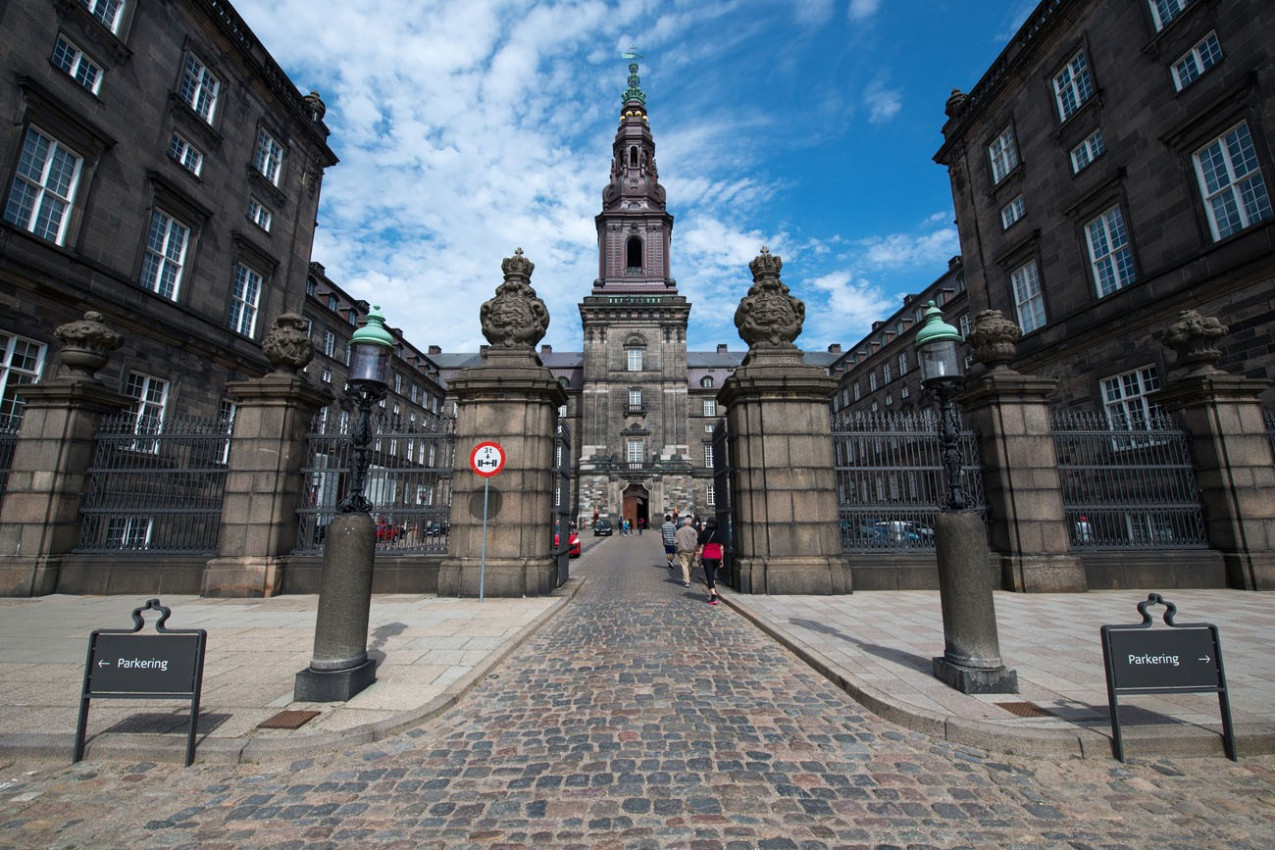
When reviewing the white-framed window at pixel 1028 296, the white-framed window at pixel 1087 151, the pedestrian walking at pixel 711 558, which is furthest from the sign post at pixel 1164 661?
the white-framed window at pixel 1087 151

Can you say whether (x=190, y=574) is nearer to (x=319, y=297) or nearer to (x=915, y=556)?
(x=915, y=556)

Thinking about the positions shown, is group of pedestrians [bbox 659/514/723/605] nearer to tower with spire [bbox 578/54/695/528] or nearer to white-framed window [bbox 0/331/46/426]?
white-framed window [bbox 0/331/46/426]

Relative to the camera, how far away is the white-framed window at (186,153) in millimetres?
18516

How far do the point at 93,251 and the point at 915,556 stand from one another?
23353 mm

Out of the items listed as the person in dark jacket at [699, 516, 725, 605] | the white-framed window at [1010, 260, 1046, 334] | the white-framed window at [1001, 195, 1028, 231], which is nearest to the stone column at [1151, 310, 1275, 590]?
the person in dark jacket at [699, 516, 725, 605]

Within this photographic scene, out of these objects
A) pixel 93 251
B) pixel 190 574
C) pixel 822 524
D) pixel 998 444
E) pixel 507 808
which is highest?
pixel 93 251

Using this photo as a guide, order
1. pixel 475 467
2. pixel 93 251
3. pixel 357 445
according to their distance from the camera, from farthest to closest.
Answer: pixel 93 251 < pixel 475 467 < pixel 357 445

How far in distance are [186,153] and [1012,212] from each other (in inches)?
1272

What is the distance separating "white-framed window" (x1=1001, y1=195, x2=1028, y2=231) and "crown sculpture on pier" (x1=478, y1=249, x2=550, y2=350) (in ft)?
69.8

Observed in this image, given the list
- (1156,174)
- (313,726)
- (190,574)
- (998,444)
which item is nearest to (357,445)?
(313,726)

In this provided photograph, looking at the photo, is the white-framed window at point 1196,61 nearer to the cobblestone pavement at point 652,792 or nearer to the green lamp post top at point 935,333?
the green lamp post top at point 935,333

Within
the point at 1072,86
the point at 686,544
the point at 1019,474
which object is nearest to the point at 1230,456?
the point at 1019,474

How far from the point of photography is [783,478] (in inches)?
400

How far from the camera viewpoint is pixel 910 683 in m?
4.80
